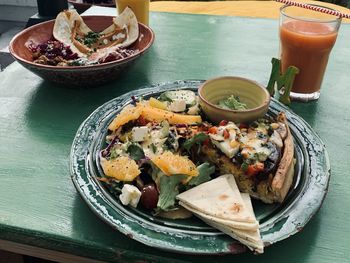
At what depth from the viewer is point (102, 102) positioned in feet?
4.14

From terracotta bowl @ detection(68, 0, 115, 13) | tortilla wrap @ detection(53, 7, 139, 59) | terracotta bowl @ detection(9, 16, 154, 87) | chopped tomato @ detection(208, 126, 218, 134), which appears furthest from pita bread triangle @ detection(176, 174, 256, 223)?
terracotta bowl @ detection(68, 0, 115, 13)

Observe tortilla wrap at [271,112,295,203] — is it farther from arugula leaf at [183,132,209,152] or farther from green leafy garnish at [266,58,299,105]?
green leafy garnish at [266,58,299,105]

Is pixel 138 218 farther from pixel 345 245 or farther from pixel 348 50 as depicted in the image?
pixel 348 50

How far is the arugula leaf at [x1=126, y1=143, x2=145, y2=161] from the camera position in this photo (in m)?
0.90

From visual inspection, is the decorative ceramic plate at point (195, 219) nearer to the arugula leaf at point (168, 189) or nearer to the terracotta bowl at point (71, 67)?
the arugula leaf at point (168, 189)

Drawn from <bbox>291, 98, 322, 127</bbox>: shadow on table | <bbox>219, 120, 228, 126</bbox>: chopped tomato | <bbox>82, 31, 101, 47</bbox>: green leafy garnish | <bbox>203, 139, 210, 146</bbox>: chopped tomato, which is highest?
<bbox>219, 120, 228, 126</bbox>: chopped tomato

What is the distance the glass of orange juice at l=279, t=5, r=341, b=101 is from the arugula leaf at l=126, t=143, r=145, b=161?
0.59 meters

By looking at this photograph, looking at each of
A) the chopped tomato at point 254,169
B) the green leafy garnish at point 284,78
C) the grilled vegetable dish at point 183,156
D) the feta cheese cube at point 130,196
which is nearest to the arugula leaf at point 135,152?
the grilled vegetable dish at point 183,156

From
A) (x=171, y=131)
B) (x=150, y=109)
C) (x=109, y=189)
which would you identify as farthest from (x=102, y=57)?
(x=109, y=189)

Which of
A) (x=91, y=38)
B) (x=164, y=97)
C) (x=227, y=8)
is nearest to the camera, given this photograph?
(x=164, y=97)

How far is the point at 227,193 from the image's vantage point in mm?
798

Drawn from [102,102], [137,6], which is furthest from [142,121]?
[137,6]

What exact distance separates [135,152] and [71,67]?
41 cm

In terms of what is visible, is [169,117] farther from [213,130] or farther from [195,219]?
[195,219]
